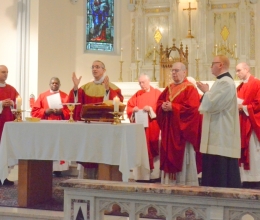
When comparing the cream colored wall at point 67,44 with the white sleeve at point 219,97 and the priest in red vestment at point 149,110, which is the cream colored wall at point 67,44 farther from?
the white sleeve at point 219,97

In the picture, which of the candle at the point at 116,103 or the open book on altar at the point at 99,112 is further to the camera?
the open book on altar at the point at 99,112

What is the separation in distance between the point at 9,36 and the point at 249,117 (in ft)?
17.8

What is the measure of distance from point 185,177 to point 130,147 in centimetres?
168

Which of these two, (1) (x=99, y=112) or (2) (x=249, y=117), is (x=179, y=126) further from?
(1) (x=99, y=112)

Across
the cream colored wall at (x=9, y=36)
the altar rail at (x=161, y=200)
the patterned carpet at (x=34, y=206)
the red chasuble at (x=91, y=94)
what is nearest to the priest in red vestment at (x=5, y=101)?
the patterned carpet at (x=34, y=206)

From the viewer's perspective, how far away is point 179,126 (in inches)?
239

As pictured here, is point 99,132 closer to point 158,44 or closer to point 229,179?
point 229,179

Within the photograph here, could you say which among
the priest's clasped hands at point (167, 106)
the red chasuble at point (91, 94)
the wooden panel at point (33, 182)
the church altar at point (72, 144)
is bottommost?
the wooden panel at point (33, 182)

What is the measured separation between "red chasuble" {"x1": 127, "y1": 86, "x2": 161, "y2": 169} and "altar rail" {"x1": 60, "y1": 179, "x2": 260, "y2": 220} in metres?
3.98

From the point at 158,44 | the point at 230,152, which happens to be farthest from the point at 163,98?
the point at 158,44

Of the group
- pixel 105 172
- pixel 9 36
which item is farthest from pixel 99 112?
pixel 9 36

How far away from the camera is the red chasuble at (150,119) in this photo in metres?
7.16

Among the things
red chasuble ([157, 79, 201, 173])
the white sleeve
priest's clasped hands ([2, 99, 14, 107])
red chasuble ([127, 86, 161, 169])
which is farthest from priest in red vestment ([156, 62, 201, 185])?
priest's clasped hands ([2, 99, 14, 107])

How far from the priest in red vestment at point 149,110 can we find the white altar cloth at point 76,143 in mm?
1995
